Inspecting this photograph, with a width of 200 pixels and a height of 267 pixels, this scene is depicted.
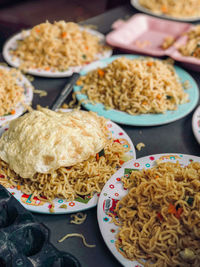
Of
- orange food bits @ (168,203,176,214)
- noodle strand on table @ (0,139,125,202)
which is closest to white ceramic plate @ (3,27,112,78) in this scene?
noodle strand on table @ (0,139,125,202)

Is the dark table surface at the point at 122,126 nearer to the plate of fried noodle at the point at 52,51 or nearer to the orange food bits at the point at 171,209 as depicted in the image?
the plate of fried noodle at the point at 52,51

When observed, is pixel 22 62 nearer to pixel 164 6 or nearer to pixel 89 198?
pixel 89 198

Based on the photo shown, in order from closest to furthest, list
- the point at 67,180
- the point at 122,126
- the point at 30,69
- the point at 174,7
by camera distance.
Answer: the point at 67,180 < the point at 122,126 < the point at 30,69 < the point at 174,7

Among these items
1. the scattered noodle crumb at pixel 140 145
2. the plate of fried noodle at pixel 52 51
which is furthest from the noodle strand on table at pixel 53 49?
the scattered noodle crumb at pixel 140 145

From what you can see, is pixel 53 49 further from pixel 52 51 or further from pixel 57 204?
pixel 57 204

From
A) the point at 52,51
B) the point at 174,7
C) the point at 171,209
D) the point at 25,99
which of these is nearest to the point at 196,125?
the point at 171,209

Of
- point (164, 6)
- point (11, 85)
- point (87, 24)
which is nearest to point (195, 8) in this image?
point (164, 6)
